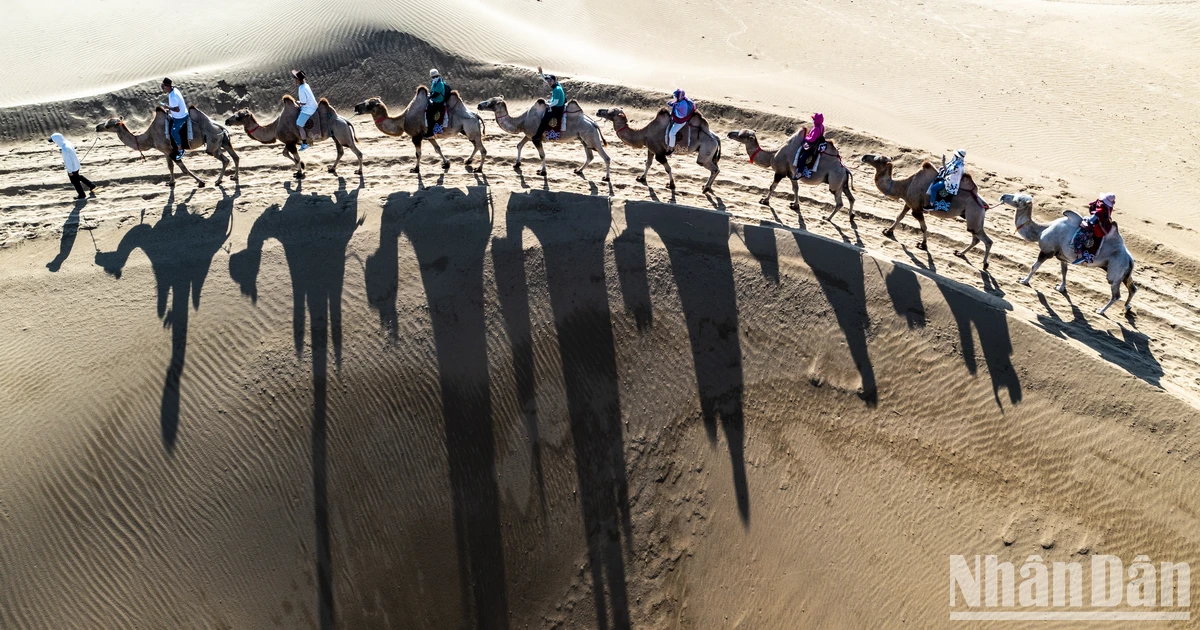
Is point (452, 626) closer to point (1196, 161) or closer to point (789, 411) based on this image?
point (789, 411)

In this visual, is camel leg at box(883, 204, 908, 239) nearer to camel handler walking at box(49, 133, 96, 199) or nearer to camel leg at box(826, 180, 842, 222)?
camel leg at box(826, 180, 842, 222)

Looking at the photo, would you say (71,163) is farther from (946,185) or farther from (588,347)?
(946,185)

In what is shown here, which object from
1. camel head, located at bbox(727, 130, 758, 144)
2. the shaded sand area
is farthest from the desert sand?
camel head, located at bbox(727, 130, 758, 144)

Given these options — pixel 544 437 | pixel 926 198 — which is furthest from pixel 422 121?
pixel 926 198

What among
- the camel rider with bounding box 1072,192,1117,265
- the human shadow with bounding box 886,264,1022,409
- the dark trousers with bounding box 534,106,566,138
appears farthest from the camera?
the dark trousers with bounding box 534,106,566,138

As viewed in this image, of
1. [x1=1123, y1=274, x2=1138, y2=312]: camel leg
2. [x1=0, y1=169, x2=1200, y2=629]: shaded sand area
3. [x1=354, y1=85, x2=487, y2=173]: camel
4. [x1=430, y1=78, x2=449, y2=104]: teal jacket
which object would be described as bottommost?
[x1=0, y1=169, x2=1200, y2=629]: shaded sand area
